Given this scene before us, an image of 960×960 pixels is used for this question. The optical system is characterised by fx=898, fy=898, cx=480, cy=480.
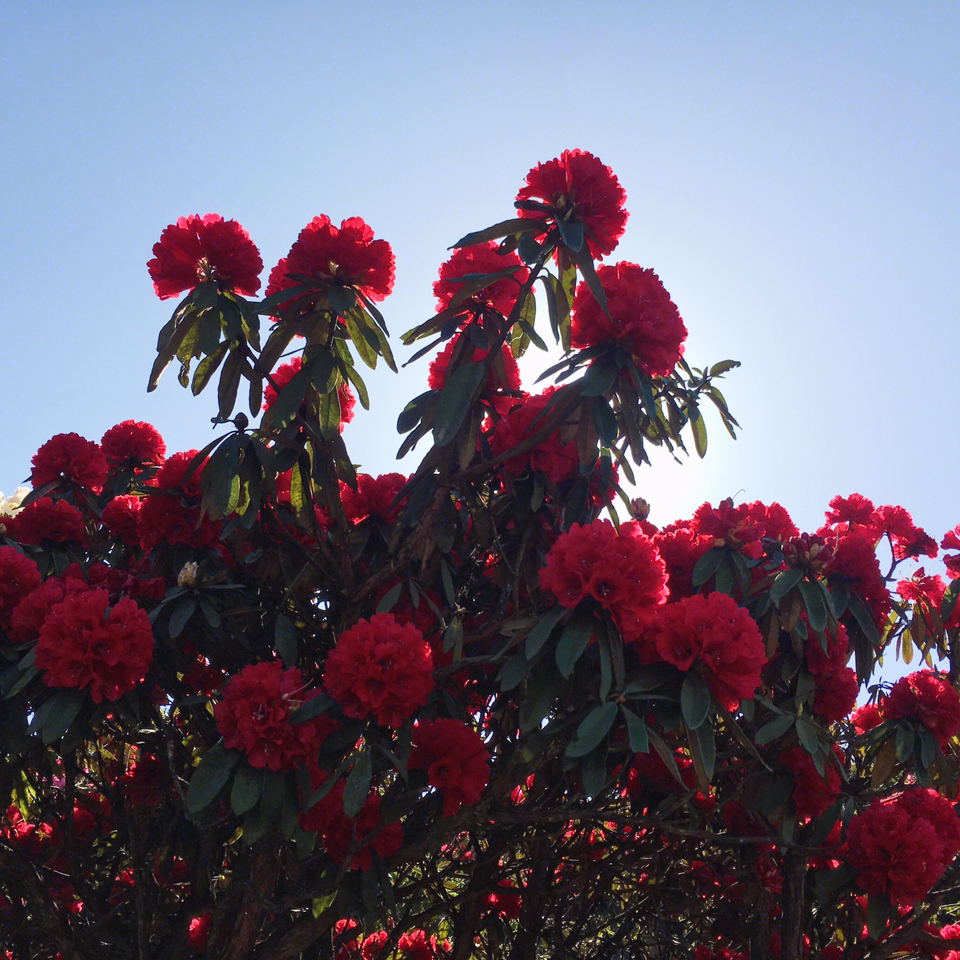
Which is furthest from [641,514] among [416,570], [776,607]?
[416,570]

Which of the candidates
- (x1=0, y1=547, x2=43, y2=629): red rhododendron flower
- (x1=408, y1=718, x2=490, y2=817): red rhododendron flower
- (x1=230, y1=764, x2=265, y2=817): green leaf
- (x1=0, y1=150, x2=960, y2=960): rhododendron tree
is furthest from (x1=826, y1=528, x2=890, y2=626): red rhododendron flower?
(x1=0, y1=547, x2=43, y2=629): red rhododendron flower

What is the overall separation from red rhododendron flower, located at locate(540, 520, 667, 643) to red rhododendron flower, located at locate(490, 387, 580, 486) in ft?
1.42

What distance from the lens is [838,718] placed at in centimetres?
245

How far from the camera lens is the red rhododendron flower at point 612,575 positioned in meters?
1.86

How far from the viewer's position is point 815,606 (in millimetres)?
2148

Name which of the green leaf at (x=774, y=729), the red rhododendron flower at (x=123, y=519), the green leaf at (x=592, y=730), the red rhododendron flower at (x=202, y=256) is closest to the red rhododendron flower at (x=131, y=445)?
the red rhododendron flower at (x=123, y=519)

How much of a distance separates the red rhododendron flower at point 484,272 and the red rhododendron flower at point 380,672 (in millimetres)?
867

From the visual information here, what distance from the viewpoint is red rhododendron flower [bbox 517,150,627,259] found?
2.20 meters

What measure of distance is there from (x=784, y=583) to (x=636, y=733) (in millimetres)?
700

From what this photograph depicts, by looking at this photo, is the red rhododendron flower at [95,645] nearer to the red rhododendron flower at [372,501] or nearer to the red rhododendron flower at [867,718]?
the red rhododendron flower at [372,501]

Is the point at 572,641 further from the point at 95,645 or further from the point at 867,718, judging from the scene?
the point at 867,718

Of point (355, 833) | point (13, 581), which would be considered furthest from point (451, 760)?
point (13, 581)

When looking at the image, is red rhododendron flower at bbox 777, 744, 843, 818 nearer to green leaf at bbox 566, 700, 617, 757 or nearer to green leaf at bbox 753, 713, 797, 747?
green leaf at bbox 753, 713, 797, 747

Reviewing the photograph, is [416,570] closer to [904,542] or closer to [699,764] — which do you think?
[699,764]
